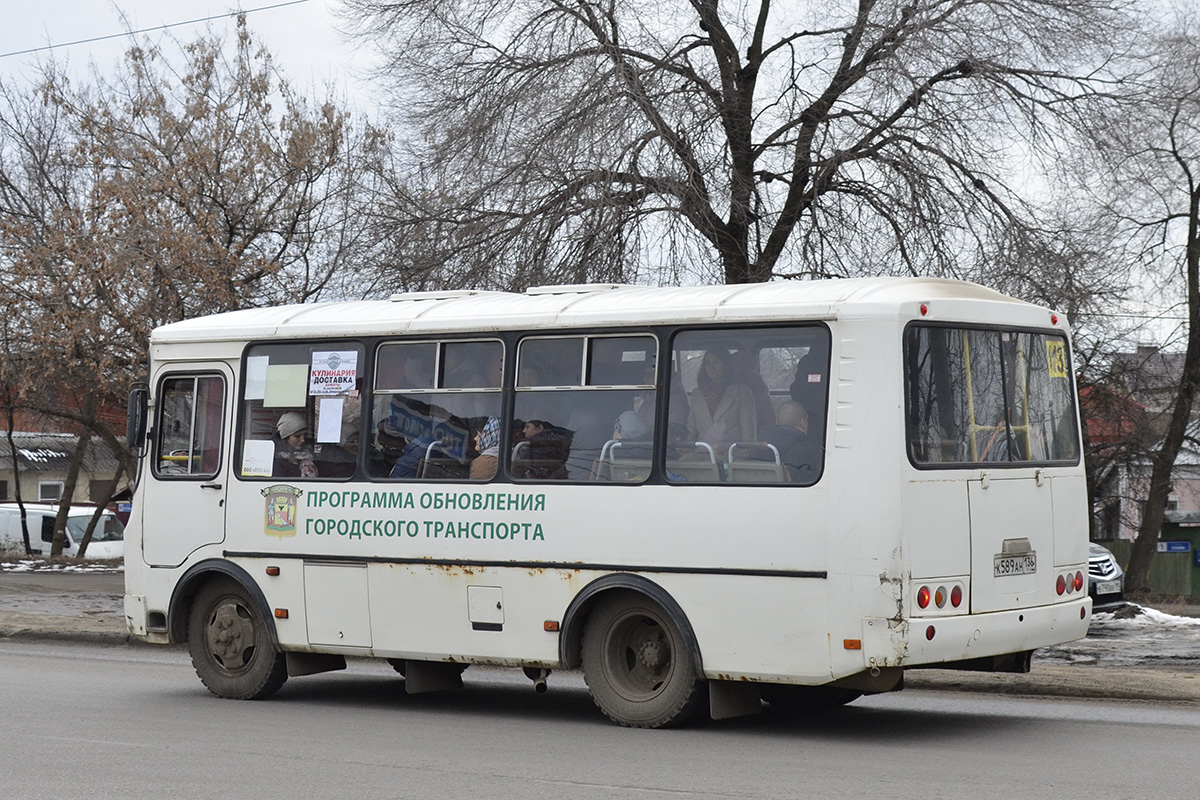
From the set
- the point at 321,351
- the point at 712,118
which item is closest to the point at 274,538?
the point at 321,351

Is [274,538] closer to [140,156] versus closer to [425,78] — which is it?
[425,78]

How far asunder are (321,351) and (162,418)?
5.61 ft

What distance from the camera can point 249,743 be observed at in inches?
376

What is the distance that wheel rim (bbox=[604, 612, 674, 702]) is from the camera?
10.0m

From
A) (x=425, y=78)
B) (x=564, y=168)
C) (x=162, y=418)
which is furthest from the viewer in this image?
(x=425, y=78)

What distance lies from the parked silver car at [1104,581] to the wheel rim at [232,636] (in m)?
12.6

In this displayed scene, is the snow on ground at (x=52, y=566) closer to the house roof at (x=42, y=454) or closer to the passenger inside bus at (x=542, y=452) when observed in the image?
the passenger inside bus at (x=542, y=452)

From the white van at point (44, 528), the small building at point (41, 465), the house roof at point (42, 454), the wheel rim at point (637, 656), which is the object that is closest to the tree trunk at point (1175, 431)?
the wheel rim at point (637, 656)

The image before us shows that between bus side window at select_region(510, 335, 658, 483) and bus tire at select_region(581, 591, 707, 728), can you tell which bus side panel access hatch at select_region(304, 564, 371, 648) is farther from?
bus tire at select_region(581, 591, 707, 728)

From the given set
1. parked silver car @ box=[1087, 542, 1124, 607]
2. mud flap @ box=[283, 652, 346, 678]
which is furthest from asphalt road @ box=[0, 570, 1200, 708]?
mud flap @ box=[283, 652, 346, 678]

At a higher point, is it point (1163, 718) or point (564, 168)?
point (564, 168)

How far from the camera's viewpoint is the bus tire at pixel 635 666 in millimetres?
9891

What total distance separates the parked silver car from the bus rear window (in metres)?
11.2

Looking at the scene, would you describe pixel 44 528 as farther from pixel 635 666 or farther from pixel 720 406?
pixel 720 406
